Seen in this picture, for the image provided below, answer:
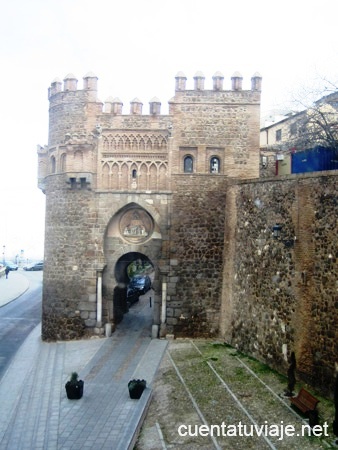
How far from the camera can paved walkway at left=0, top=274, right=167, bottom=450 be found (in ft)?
34.3

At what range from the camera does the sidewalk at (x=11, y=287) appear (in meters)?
30.5

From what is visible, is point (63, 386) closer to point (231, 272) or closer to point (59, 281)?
point (59, 281)

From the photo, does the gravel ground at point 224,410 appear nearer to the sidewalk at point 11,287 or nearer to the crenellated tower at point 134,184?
the crenellated tower at point 134,184

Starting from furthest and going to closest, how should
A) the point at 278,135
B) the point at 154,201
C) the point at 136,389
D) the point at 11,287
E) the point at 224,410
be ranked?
the point at 11,287
the point at 278,135
the point at 154,201
the point at 136,389
the point at 224,410

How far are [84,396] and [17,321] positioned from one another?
38.6 feet

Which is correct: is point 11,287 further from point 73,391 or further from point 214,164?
point 73,391

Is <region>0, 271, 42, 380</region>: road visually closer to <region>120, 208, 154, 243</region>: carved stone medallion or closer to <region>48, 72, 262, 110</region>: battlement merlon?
<region>120, 208, 154, 243</region>: carved stone medallion

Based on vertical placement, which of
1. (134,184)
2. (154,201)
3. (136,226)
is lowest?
(136,226)

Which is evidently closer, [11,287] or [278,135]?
[278,135]

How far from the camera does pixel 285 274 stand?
1358cm

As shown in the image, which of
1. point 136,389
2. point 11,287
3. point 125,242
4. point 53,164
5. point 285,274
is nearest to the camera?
point 136,389

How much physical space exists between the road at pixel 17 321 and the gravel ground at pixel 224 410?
599 centimetres

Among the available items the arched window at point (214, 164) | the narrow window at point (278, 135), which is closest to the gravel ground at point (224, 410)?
the arched window at point (214, 164)

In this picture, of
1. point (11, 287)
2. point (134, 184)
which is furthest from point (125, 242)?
point (11, 287)
